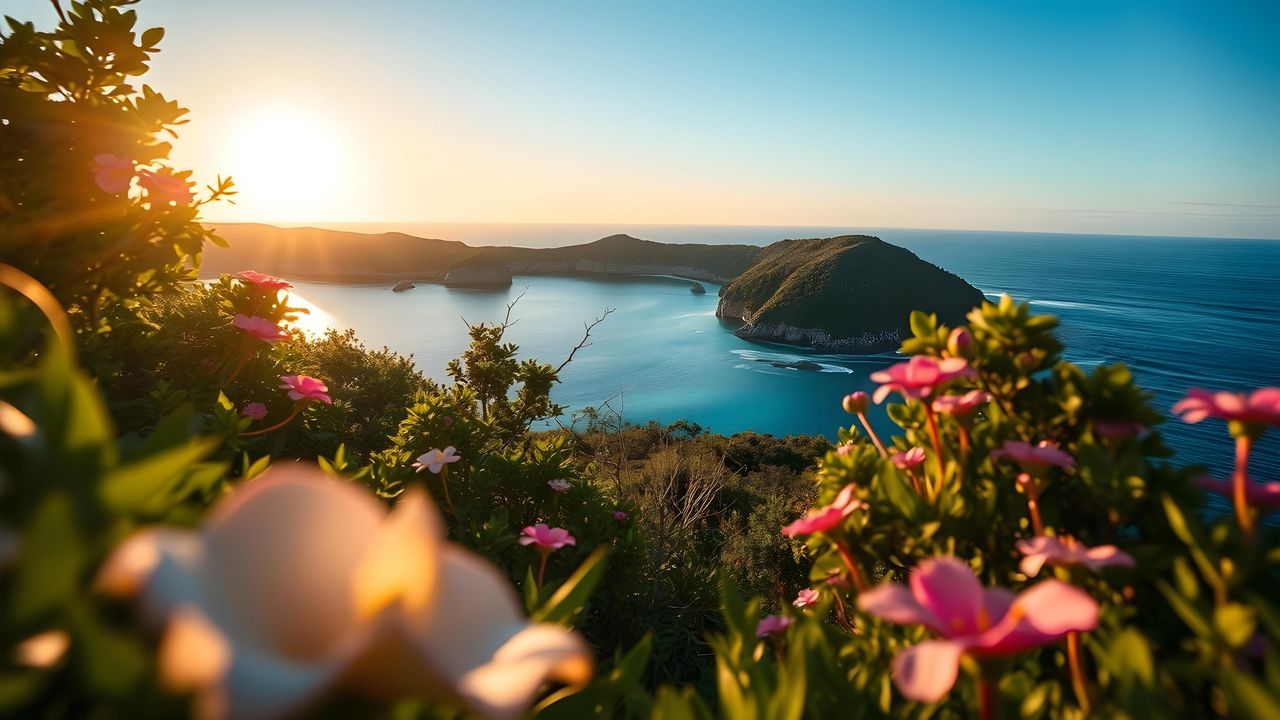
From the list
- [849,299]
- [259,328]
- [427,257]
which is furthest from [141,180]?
[427,257]

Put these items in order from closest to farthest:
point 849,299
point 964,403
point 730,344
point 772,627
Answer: point 964,403
point 772,627
point 730,344
point 849,299

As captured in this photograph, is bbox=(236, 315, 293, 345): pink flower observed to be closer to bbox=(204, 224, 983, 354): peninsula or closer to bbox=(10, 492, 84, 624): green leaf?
bbox=(10, 492, 84, 624): green leaf

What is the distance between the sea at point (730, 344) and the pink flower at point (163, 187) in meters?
14.4

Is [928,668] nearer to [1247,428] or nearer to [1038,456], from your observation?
[1038,456]

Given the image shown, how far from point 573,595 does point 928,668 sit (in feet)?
1.83

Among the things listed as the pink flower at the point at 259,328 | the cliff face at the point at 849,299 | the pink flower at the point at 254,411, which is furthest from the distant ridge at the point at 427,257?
the pink flower at the point at 259,328

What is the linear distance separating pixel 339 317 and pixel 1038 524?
44098mm

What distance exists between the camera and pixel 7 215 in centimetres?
208

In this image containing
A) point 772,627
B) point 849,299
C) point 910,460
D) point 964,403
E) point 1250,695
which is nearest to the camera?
point 1250,695

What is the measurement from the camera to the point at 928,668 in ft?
1.99

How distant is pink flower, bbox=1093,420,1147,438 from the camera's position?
104cm

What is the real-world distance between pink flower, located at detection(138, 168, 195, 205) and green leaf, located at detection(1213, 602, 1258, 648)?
3226 mm

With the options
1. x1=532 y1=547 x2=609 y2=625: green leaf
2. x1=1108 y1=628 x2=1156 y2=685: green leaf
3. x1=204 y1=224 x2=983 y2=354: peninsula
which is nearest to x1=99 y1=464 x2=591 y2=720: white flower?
x1=532 y1=547 x2=609 y2=625: green leaf

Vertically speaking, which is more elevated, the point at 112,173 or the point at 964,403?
the point at 112,173
